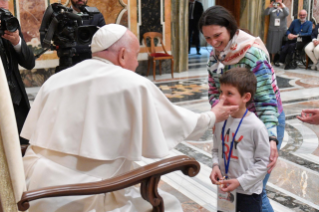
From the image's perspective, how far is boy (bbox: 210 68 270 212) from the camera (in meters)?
2.00

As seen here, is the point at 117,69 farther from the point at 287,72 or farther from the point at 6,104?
the point at 287,72

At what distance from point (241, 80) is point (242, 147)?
1.19ft

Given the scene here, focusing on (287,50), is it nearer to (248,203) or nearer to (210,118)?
(248,203)

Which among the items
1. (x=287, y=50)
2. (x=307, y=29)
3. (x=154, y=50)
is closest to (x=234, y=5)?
(x=287, y=50)

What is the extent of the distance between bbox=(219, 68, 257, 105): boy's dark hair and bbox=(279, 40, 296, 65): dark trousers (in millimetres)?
9009

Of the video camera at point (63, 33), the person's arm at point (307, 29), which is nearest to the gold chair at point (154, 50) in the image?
the person's arm at point (307, 29)

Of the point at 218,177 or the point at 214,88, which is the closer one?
the point at 218,177

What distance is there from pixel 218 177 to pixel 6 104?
1.19 metres

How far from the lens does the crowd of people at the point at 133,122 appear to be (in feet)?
5.82

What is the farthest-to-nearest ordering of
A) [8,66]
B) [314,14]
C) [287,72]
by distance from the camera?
[314,14] < [287,72] < [8,66]

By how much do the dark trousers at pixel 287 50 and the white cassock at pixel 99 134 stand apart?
938cm

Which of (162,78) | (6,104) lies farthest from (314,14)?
(6,104)

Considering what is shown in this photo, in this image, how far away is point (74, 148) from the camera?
1.78 m

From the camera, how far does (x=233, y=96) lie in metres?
2.03
